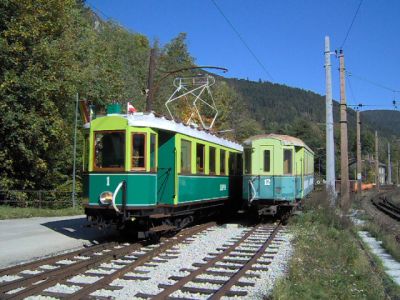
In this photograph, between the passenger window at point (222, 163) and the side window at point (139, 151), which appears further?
the passenger window at point (222, 163)

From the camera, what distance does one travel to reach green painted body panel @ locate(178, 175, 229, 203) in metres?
13.8

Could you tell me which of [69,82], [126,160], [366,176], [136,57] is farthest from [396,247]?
[366,176]

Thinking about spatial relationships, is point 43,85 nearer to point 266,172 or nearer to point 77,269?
point 266,172

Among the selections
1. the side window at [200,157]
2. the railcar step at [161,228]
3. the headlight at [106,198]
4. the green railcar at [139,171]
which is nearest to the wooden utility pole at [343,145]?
the side window at [200,157]

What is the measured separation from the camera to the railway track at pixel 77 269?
7.57m

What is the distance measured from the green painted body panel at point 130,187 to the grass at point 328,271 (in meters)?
3.69

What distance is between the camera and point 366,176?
105375mm

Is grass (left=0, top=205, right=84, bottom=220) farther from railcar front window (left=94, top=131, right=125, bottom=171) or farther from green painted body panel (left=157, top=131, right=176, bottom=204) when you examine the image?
green painted body panel (left=157, top=131, right=176, bottom=204)

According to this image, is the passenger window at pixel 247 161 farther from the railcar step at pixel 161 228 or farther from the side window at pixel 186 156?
the railcar step at pixel 161 228

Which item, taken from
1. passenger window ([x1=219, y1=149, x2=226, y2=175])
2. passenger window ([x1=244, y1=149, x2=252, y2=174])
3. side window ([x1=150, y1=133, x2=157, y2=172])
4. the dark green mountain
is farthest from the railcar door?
the dark green mountain

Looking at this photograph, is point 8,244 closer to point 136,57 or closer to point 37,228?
point 37,228

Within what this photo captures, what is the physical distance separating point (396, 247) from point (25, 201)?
1577 cm

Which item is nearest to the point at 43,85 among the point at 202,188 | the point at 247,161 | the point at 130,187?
the point at 247,161

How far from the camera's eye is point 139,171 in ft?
40.0
